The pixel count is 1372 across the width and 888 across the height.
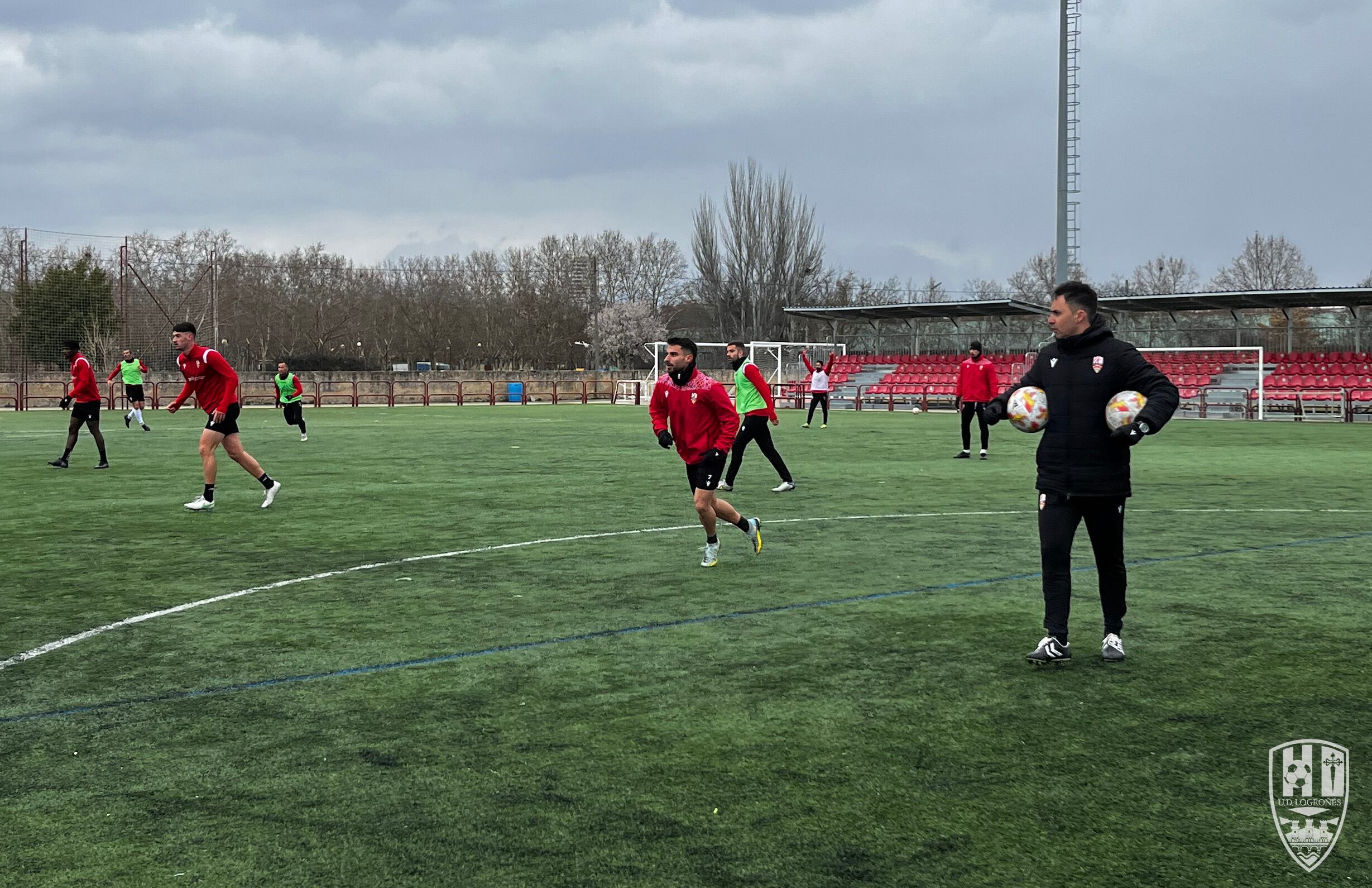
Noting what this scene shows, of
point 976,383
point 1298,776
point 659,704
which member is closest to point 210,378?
point 659,704

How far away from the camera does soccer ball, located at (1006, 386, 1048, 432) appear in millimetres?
6312

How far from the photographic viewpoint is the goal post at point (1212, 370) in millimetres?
41938

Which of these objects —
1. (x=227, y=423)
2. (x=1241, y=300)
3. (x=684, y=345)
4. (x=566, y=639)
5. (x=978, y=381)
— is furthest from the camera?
(x=1241, y=300)

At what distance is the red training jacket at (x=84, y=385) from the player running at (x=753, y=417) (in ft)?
31.3

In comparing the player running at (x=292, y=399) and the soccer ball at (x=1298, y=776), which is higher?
the player running at (x=292, y=399)

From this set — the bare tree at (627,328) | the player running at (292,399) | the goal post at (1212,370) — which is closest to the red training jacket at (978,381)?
the player running at (292,399)

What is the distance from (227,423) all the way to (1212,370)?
1557 inches

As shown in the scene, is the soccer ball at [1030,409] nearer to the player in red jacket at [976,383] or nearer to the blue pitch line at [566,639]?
the blue pitch line at [566,639]

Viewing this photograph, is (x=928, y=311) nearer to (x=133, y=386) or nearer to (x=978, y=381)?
(x=133, y=386)

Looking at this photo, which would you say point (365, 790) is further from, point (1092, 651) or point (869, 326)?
point (869, 326)

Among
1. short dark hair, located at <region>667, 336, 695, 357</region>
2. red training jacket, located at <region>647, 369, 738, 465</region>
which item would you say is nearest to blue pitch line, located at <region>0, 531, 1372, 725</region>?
red training jacket, located at <region>647, 369, 738, 465</region>

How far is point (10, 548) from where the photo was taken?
1048 cm

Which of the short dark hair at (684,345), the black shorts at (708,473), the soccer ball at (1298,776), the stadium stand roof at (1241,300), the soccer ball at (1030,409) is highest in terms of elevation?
the stadium stand roof at (1241,300)

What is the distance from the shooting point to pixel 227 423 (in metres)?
13.4
